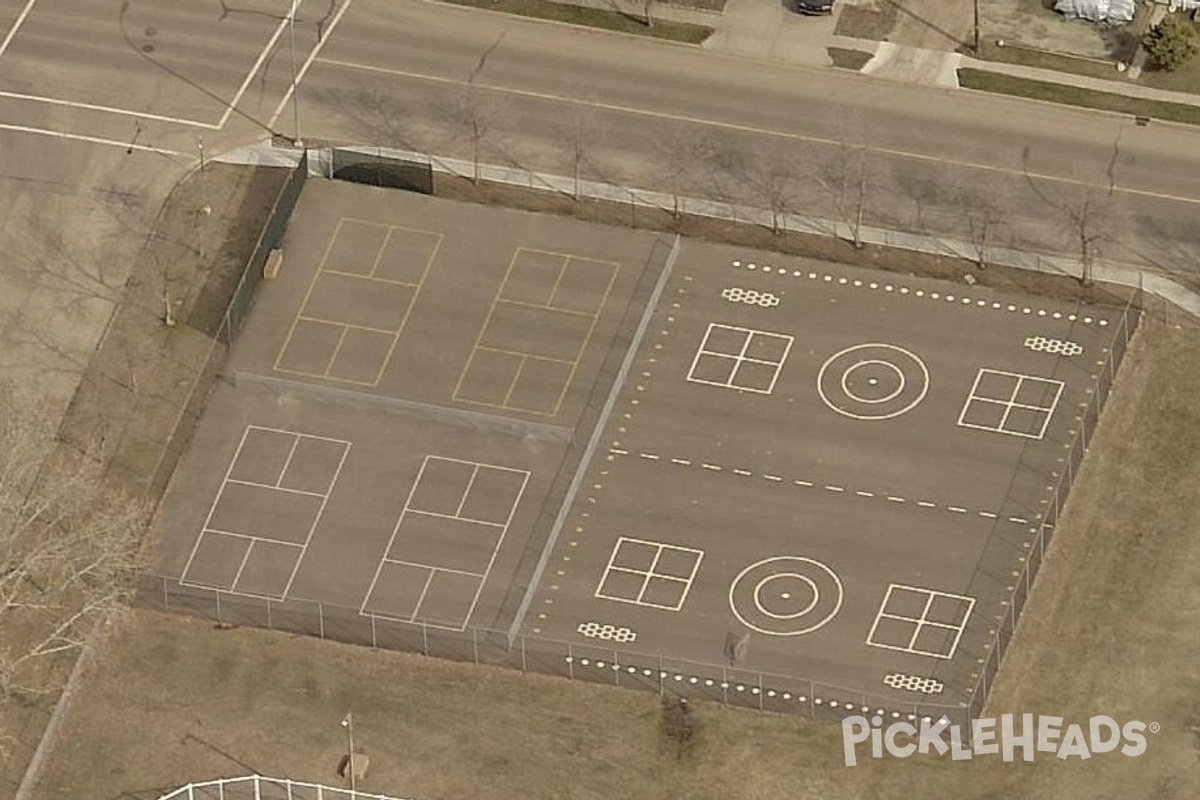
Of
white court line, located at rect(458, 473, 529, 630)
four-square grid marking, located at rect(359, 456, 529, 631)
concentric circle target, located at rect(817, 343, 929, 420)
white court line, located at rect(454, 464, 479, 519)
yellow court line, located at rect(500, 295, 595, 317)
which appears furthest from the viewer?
yellow court line, located at rect(500, 295, 595, 317)

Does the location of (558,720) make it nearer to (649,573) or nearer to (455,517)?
(649,573)

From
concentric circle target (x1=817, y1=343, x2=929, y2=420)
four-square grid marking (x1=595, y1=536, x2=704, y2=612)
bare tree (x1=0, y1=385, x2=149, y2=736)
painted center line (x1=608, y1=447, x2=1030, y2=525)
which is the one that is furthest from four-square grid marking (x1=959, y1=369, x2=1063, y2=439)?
bare tree (x1=0, y1=385, x2=149, y2=736)

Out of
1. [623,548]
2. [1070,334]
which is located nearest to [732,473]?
[623,548]

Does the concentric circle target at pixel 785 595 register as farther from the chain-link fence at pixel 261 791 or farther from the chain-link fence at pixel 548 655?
the chain-link fence at pixel 261 791

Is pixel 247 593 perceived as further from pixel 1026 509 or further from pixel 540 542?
pixel 1026 509

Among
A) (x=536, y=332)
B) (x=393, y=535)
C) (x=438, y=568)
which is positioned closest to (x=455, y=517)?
(x=393, y=535)

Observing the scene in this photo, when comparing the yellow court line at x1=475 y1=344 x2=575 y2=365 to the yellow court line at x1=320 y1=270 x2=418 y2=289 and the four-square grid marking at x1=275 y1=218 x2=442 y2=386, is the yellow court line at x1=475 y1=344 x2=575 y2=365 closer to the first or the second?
the four-square grid marking at x1=275 y1=218 x2=442 y2=386

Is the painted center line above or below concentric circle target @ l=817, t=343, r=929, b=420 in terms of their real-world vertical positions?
below
